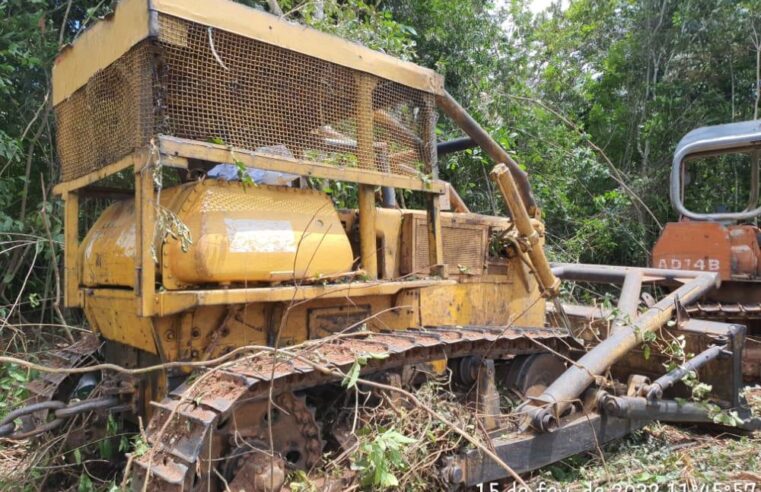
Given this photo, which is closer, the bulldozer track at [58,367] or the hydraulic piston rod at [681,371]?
the bulldozer track at [58,367]

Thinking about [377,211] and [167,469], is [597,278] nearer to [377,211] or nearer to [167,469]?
[377,211]

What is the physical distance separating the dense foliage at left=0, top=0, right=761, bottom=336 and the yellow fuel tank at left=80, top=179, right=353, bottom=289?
3518mm

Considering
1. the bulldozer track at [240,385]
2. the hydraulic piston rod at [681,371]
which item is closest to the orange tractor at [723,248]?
the hydraulic piston rod at [681,371]

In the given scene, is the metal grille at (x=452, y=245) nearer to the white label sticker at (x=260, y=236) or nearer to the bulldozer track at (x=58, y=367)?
the white label sticker at (x=260, y=236)

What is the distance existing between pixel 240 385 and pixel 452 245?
76.3 inches

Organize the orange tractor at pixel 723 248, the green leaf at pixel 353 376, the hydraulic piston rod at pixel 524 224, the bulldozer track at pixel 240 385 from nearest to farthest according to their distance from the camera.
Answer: the bulldozer track at pixel 240 385
the green leaf at pixel 353 376
the hydraulic piston rod at pixel 524 224
the orange tractor at pixel 723 248

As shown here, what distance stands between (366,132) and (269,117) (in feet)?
1.91

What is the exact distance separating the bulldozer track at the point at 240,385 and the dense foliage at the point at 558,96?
4220 mm

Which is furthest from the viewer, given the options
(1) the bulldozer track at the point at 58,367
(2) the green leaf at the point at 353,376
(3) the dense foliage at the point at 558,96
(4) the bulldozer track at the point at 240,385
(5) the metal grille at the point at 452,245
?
(3) the dense foliage at the point at 558,96

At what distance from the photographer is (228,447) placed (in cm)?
267

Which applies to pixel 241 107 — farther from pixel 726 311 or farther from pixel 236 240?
pixel 726 311

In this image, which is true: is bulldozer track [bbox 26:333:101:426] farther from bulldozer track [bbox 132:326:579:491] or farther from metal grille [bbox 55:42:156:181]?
bulldozer track [bbox 132:326:579:491]

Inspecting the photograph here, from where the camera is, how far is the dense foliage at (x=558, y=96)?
655cm

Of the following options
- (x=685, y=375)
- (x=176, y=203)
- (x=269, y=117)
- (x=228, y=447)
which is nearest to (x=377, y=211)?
(x=269, y=117)
